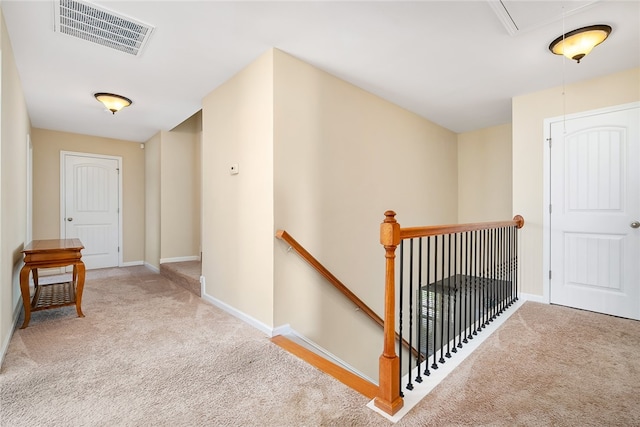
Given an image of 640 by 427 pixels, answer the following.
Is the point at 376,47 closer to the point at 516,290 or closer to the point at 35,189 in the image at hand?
the point at 516,290

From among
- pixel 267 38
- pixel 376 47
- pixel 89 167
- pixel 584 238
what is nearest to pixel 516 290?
→ pixel 584 238

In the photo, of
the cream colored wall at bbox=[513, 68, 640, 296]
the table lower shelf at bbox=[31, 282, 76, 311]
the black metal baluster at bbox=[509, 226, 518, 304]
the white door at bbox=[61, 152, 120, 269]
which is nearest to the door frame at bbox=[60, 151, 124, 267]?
the white door at bbox=[61, 152, 120, 269]

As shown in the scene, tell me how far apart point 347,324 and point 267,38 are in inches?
107

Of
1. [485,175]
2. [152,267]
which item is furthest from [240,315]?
[485,175]

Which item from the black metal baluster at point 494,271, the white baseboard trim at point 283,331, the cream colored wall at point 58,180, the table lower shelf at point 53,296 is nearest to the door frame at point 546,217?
the black metal baluster at point 494,271

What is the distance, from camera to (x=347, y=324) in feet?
10.3

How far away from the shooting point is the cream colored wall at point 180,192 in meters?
5.03

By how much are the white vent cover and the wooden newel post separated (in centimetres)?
224

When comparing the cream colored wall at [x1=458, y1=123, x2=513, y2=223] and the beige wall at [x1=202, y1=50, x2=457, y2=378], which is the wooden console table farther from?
Answer: the cream colored wall at [x1=458, y1=123, x2=513, y2=223]

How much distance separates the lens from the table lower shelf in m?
2.85

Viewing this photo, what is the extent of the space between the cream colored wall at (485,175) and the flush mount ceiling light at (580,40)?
7.61 feet

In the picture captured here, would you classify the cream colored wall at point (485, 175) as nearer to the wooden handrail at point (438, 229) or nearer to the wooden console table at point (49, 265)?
the wooden handrail at point (438, 229)

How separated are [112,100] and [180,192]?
2.00 m

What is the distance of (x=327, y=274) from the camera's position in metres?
2.79
